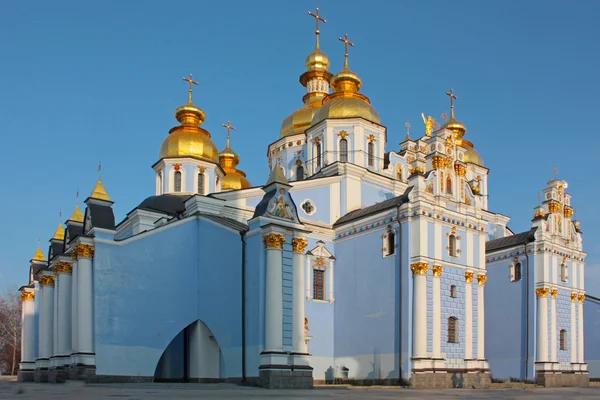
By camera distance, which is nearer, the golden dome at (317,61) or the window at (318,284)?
the window at (318,284)

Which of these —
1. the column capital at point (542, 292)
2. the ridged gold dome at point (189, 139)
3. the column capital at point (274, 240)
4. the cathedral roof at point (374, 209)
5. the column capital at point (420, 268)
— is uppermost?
the ridged gold dome at point (189, 139)

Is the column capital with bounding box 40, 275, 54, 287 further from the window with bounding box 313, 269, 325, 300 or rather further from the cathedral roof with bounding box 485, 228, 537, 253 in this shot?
the cathedral roof with bounding box 485, 228, 537, 253

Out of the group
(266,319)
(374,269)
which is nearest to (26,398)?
(266,319)

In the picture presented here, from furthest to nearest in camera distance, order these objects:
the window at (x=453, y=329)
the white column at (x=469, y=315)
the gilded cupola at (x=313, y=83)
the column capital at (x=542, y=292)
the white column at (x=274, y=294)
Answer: the gilded cupola at (x=313, y=83) < the column capital at (x=542, y=292) < the white column at (x=469, y=315) < the window at (x=453, y=329) < the white column at (x=274, y=294)

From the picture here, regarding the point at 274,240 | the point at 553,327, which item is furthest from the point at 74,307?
the point at 553,327

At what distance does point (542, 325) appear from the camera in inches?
1129

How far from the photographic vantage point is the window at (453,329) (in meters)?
24.3

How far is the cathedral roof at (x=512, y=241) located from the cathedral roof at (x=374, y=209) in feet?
24.1

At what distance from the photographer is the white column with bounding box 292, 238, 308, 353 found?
2012cm

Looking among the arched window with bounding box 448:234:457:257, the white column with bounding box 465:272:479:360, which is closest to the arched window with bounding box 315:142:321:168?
the arched window with bounding box 448:234:457:257

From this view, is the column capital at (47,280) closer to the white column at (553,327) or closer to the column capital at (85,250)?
the column capital at (85,250)

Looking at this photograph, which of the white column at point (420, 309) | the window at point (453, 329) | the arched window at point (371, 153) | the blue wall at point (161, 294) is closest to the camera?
the blue wall at point (161, 294)

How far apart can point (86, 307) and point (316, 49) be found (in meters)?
23.6

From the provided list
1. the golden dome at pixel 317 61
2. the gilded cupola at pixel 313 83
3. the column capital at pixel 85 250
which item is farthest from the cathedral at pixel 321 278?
the golden dome at pixel 317 61
